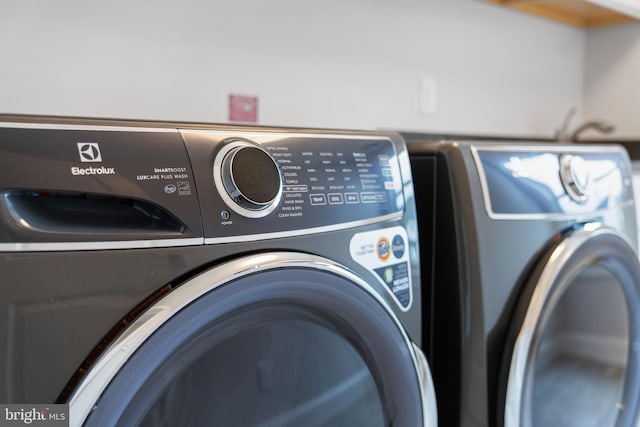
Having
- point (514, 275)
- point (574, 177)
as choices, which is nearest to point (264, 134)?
point (514, 275)

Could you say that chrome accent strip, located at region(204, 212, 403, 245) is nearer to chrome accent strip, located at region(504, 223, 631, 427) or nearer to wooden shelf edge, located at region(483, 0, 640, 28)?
chrome accent strip, located at region(504, 223, 631, 427)

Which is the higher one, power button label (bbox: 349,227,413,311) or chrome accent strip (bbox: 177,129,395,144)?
chrome accent strip (bbox: 177,129,395,144)

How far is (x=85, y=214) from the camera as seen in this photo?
20.8 inches

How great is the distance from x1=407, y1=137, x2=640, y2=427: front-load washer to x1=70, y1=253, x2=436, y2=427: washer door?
0.12 metres

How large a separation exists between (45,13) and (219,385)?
761mm

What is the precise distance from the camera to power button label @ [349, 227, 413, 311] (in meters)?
0.71

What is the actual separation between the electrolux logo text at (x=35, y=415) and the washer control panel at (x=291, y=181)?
192 millimetres

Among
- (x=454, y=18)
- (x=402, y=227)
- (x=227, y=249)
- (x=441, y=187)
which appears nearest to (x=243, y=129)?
(x=227, y=249)

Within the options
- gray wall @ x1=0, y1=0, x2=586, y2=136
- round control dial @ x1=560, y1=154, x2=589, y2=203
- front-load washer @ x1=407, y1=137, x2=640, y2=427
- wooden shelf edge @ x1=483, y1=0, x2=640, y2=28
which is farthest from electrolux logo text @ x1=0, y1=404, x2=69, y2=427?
wooden shelf edge @ x1=483, y1=0, x2=640, y2=28

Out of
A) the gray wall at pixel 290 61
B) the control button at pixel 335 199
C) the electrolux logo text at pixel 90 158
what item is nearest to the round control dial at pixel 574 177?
the control button at pixel 335 199

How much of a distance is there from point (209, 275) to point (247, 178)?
0.35 ft

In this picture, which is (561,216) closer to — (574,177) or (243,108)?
(574,177)

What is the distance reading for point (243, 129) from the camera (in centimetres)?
65

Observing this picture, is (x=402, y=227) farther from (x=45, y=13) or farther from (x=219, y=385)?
(x=45, y=13)
